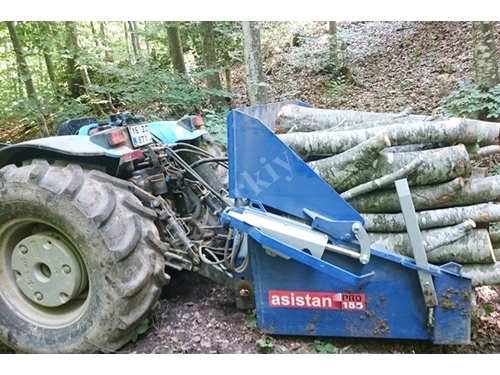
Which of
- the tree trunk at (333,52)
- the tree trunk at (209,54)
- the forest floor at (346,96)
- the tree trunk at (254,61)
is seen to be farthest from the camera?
the tree trunk at (333,52)

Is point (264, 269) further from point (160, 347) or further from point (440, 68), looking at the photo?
point (440, 68)

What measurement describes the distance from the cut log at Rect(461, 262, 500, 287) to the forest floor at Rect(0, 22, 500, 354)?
0.45 metres

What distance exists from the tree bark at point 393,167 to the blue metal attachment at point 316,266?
209mm

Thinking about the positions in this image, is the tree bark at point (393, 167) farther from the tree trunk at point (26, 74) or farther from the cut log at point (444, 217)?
the tree trunk at point (26, 74)

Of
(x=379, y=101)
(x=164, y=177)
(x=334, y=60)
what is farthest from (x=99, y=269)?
(x=334, y=60)

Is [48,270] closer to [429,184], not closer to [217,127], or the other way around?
[429,184]

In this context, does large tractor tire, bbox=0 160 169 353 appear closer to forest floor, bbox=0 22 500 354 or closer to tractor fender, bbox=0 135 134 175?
tractor fender, bbox=0 135 134 175

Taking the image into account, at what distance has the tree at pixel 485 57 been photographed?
5523 mm

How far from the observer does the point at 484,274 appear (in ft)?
7.67

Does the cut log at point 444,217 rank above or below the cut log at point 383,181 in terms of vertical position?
below

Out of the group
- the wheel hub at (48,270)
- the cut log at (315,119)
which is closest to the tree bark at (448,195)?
the cut log at (315,119)

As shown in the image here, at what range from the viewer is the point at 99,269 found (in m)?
2.48

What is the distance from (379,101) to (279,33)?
618cm

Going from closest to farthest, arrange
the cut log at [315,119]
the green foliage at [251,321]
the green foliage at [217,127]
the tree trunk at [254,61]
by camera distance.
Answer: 1. the green foliage at [251,321]
2. the cut log at [315,119]
3. the green foliage at [217,127]
4. the tree trunk at [254,61]
